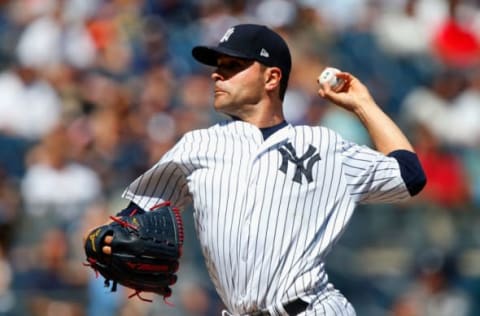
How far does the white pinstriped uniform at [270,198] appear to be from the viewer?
170 inches

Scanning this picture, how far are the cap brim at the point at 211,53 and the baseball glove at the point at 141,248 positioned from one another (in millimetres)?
650

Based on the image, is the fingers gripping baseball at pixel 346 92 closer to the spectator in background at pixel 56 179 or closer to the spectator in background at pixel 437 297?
the spectator in background at pixel 437 297

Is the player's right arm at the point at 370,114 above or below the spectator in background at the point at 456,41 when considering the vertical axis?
above

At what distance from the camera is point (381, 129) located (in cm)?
466

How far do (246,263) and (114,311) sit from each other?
4024mm

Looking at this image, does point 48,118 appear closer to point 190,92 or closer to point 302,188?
point 190,92

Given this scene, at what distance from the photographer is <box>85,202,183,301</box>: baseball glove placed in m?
4.30

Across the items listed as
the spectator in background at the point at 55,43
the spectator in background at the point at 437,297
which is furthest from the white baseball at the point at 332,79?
the spectator in background at the point at 55,43

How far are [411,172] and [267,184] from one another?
1.90 feet

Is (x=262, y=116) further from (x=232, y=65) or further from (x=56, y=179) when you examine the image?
(x=56, y=179)

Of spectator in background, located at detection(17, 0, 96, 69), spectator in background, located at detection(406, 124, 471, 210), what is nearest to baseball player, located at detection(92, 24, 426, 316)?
spectator in background, located at detection(406, 124, 471, 210)

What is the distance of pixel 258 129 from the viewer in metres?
4.58

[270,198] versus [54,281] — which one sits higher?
[270,198]

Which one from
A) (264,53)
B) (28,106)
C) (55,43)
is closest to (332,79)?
(264,53)
